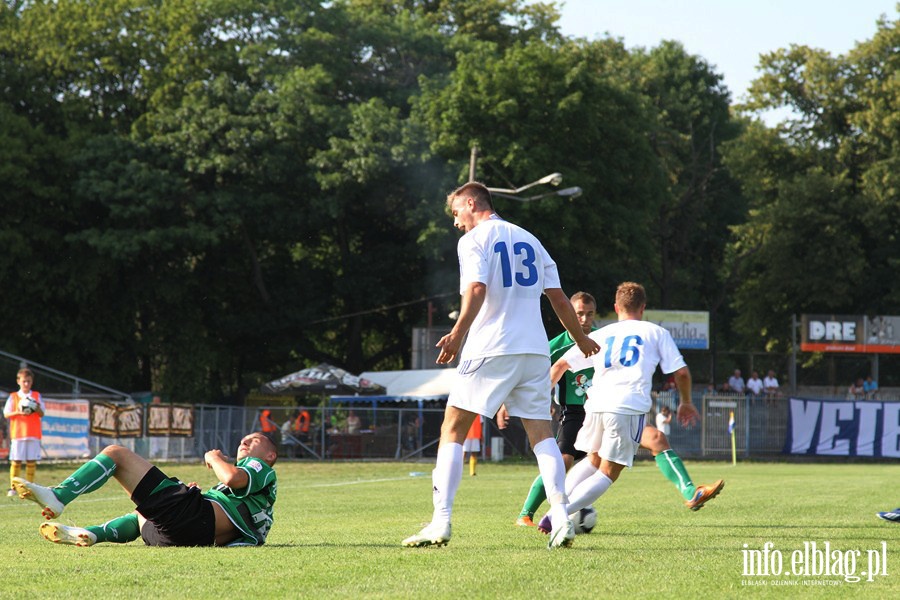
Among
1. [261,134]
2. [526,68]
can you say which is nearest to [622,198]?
[526,68]

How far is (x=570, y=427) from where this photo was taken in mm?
10914

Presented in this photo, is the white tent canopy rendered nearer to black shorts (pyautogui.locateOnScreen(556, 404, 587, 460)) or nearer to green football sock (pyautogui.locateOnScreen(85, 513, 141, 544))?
black shorts (pyautogui.locateOnScreen(556, 404, 587, 460))

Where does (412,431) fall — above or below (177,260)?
below

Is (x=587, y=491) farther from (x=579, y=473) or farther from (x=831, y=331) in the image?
(x=831, y=331)

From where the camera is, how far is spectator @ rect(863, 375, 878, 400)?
142ft

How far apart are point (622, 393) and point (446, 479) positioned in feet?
7.03

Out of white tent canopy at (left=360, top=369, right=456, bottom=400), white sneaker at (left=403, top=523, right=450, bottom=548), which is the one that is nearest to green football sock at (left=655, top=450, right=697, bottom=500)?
white sneaker at (left=403, top=523, right=450, bottom=548)

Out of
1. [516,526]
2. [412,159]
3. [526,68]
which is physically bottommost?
[516,526]

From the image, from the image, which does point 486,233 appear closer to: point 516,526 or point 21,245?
point 516,526

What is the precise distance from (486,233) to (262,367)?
42.2 meters

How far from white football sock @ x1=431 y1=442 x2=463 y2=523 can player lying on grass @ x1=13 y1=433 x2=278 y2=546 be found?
42.7 inches

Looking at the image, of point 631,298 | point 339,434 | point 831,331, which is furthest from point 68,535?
point 831,331

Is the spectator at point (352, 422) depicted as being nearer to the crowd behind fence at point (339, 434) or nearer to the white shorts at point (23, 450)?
the crowd behind fence at point (339, 434)

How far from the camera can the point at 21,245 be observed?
137 feet
